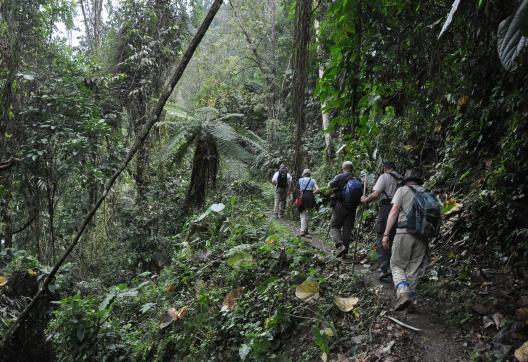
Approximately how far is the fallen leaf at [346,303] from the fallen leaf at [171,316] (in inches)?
99.6

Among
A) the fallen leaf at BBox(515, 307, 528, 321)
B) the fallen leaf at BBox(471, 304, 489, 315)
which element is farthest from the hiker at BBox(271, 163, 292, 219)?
the fallen leaf at BBox(515, 307, 528, 321)

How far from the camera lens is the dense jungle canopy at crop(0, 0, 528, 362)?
339 cm

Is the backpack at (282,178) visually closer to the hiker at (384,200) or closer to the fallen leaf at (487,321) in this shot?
the hiker at (384,200)

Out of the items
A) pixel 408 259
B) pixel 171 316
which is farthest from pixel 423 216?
pixel 171 316

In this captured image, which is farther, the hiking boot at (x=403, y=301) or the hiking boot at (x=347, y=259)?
the hiking boot at (x=347, y=259)

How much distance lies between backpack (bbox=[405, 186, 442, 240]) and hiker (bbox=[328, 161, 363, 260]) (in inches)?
74.4

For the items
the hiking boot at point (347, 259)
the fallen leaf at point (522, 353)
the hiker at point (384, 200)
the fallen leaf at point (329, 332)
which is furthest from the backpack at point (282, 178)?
the fallen leaf at point (522, 353)

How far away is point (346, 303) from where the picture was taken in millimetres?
4320

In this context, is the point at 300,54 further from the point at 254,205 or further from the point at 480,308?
the point at 254,205

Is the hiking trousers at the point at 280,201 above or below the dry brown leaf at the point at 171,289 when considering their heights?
above

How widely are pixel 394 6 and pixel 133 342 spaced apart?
221 inches

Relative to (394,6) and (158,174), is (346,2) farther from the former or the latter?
(158,174)

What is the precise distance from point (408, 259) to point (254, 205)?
838 cm

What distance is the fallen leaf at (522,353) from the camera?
9.59 feet
